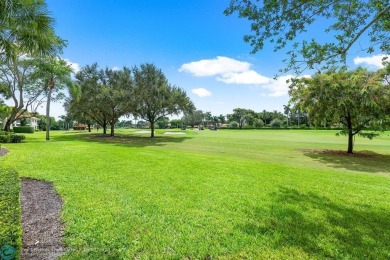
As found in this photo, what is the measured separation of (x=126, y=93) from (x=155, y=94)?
3794 millimetres

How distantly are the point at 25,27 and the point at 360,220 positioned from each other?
36.4 feet

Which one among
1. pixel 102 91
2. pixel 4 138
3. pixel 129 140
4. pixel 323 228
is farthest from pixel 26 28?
pixel 129 140

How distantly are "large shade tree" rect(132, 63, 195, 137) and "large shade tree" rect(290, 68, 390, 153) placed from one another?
1736 centimetres

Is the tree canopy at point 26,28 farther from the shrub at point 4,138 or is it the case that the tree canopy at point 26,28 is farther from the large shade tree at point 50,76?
the large shade tree at point 50,76

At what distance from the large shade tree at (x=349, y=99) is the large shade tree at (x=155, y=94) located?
683 inches

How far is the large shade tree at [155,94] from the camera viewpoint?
30.3 meters

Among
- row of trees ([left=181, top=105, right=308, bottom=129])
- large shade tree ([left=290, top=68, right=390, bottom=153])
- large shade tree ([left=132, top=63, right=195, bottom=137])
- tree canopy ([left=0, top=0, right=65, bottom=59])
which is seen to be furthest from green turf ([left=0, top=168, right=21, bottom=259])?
row of trees ([left=181, top=105, right=308, bottom=129])

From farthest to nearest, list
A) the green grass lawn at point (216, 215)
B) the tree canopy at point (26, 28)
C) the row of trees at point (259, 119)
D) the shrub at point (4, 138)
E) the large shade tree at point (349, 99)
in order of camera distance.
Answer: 1. the row of trees at point (259, 119)
2. the shrub at point (4, 138)
3. the large shade tree at point (349, 99)
4. the tree canopy at point (26, 28)
5. the green grass lawn at point (216, 215)

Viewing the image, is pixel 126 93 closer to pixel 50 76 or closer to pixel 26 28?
pixel 50 76

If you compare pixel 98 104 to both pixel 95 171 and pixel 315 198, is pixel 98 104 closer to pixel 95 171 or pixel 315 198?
pixel 95 171

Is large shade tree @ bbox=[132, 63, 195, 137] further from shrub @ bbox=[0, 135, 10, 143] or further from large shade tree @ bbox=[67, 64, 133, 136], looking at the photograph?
shrub @ bbox=[0, 135, 10, 143]

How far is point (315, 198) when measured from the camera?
6.41 m

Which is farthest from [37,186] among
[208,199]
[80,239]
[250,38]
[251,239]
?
[250,38]

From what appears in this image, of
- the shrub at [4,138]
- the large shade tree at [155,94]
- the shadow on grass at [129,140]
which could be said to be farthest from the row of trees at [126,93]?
the shrub at [4,138]
